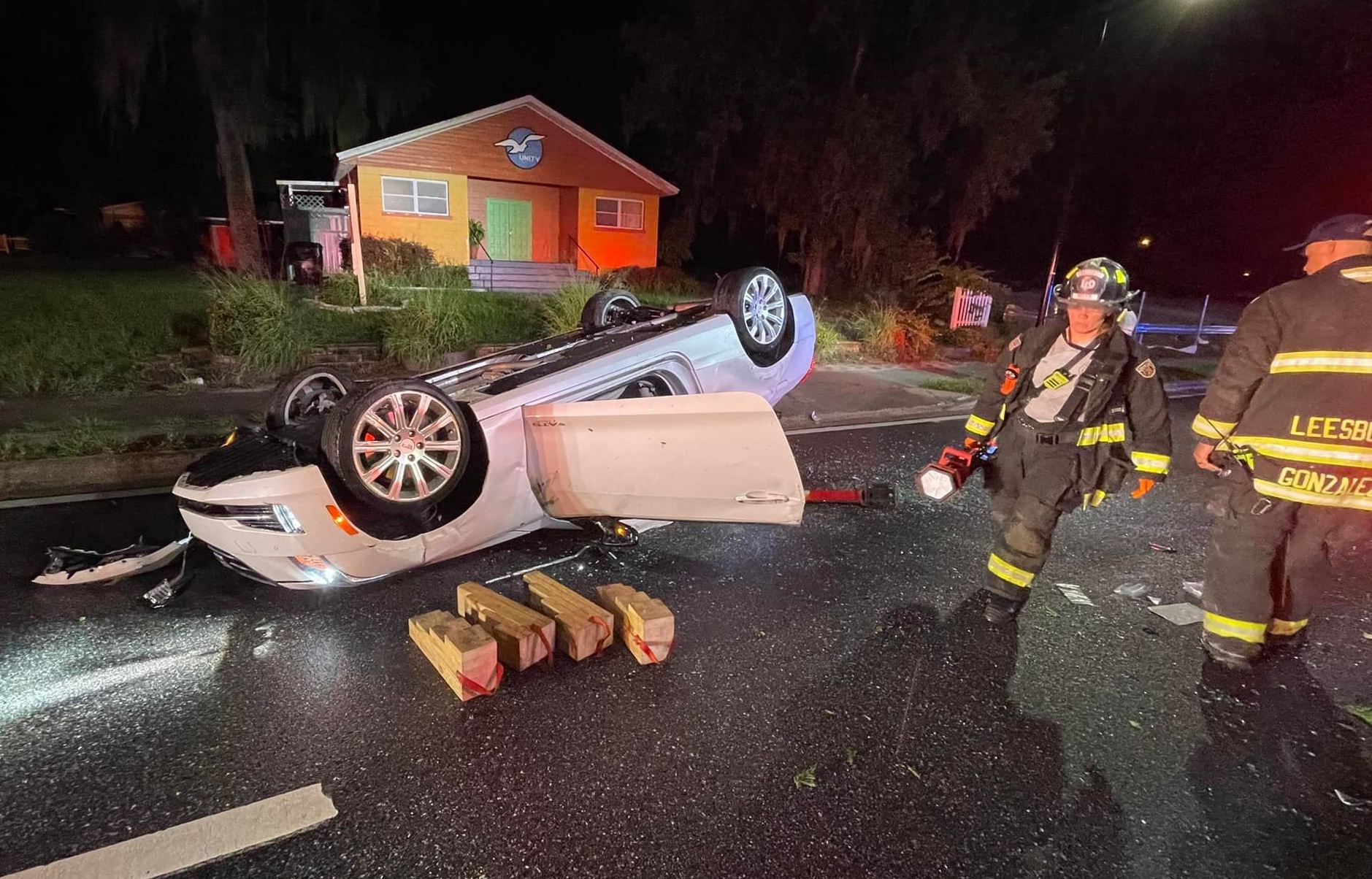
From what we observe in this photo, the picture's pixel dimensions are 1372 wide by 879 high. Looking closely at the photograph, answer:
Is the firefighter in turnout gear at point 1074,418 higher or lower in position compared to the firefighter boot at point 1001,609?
higher

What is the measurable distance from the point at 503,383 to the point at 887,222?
622 inches

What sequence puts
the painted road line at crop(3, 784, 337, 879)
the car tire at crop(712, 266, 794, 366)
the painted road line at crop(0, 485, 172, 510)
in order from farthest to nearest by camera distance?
the car tire at crop(712, 266, 794, 366) < the painted road line at crop(0, 485, 172, 510) < the painted road line at crop(3, 784, 337, 879)

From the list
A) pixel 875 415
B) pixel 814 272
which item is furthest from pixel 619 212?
pixel 875 415

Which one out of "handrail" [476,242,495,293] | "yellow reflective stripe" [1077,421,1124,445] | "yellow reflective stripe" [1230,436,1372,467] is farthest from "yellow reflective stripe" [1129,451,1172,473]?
"handrail" [476,242,495,293]

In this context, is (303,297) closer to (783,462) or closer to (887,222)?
(783,462)

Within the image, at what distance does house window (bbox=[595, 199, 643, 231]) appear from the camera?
20.8 metres

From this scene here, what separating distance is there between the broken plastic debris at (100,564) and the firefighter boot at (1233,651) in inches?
206

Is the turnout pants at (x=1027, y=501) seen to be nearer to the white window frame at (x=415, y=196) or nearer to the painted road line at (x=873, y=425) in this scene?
the painted road line at (x=873, y=425)

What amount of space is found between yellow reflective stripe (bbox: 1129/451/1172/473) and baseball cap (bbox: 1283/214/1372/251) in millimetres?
1007

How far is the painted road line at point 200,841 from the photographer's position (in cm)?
215

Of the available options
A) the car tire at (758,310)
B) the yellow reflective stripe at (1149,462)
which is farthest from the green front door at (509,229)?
the yellow reflective stripe at (1149,462)

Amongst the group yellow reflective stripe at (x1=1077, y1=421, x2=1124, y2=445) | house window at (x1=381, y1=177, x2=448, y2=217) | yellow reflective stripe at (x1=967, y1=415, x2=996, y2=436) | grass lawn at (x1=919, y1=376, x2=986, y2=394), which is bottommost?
grass lawn at (x1=919, y1=376, x2=986, y2=394)

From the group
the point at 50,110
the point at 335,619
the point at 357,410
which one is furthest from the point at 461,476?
the point at 50,110

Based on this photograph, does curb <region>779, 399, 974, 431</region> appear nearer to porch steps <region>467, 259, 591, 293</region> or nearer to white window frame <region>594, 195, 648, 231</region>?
porch steps <region>467, 259, 591, 293</region>
